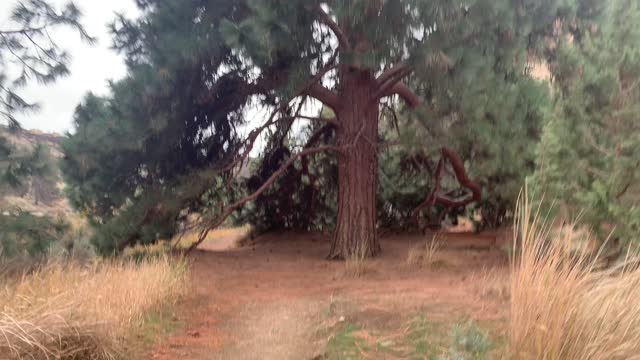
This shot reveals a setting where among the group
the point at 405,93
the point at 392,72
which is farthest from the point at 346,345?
the point at 405,93

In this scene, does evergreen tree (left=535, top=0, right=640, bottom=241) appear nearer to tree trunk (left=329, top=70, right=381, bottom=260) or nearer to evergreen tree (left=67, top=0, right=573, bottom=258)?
evergreen tree (left=67, top=0, right=573, bottom=258)

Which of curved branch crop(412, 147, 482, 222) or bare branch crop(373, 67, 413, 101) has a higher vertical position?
A: bare branch crop(373, 67, 413, 101)

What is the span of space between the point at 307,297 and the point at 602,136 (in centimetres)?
430

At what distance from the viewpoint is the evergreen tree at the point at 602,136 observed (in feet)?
25.7

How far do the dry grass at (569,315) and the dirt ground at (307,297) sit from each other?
5.65 ft

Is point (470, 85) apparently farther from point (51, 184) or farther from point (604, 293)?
point (51, 184)

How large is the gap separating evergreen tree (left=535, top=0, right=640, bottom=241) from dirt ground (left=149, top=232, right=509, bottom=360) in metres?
1.52

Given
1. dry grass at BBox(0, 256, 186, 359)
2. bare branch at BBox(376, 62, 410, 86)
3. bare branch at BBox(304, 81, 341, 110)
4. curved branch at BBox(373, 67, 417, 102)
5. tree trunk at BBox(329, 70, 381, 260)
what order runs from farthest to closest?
bare branch at BBox(304, 81, 341, 110)
tree trunk at BBox(329, 70, 381, 260)
curved branch at BBox(373, 67, 417, 102)
bare branch at BBox(376, 62, 410, 86)
dry grass at BBox(0, 256, 186, 359)

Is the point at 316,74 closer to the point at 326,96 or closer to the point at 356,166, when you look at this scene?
the point at 326,96

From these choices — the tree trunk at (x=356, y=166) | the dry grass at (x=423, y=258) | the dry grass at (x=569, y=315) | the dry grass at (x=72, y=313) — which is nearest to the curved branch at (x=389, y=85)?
the tree trunk at (x=356, y=166)

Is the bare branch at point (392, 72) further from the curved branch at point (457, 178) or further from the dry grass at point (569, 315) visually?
the dry grass at point (569, 315)

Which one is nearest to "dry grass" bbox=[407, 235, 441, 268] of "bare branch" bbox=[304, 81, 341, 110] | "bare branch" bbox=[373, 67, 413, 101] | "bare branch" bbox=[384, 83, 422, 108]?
"bare branch" bbox=[384, 83, 422, 108]

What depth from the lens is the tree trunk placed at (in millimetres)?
13055

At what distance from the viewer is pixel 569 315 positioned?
3.97 metres
